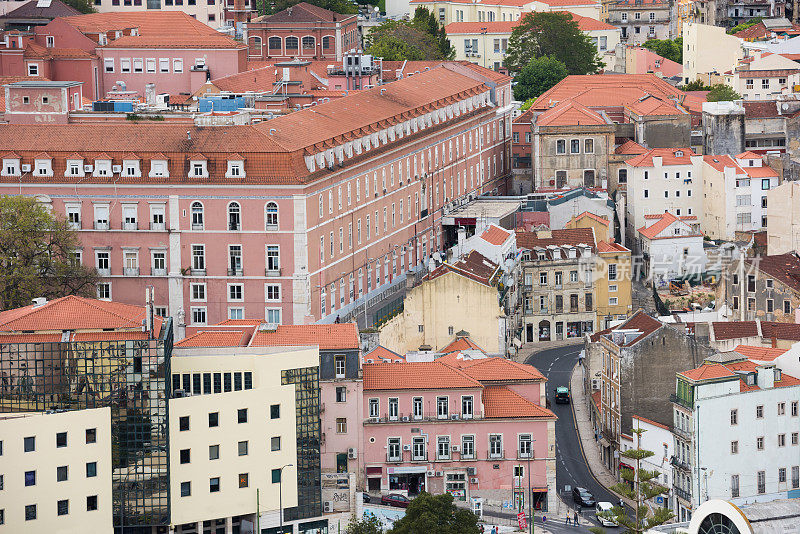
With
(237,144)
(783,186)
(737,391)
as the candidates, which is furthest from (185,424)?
(783,186)

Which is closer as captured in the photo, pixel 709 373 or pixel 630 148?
pixel 709 373

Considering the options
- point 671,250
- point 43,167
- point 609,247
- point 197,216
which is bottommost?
point 671,250

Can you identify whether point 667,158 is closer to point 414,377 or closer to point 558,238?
point 558,238

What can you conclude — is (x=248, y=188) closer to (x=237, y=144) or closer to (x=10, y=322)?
(x=237, y=144)

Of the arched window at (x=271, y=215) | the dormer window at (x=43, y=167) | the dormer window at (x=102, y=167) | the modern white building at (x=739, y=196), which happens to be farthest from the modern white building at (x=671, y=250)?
the dormer window at (x=43, y=167)

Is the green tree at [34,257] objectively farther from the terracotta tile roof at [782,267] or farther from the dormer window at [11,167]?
the terracotta tile roof at [782,267]

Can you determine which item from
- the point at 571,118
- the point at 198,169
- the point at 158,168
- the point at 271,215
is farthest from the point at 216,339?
the point at 571,118
